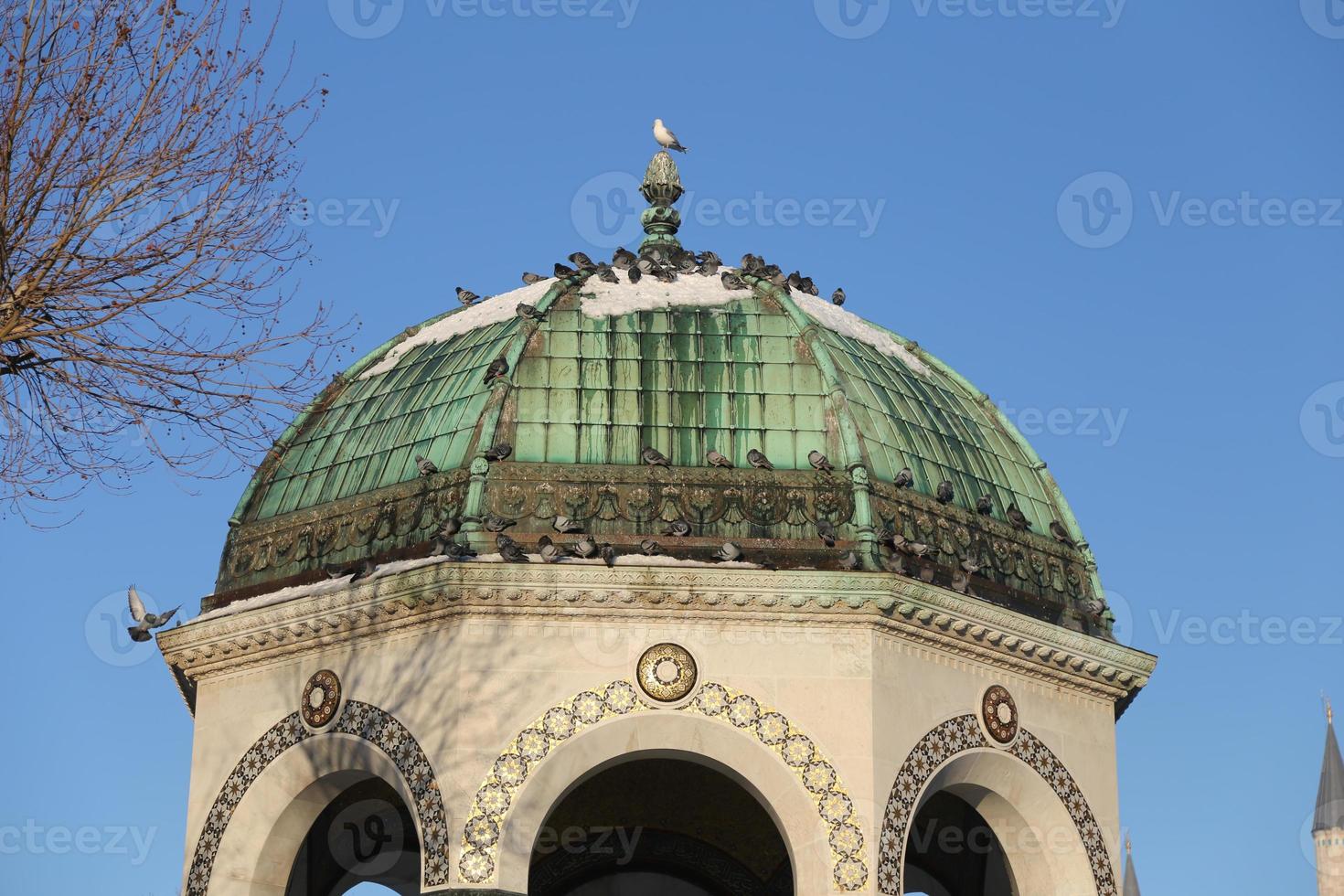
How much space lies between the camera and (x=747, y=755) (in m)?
24.6

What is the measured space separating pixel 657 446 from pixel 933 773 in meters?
4.59

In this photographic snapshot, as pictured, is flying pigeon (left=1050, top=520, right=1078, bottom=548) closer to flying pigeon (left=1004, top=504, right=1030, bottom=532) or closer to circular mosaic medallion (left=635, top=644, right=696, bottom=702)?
flying pigeon (left=1004, top=504, right=1030, bottom=532)

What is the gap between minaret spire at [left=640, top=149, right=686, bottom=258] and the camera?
29938 mm

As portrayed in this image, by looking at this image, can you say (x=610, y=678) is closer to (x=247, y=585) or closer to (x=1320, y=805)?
(x=247, y=585)

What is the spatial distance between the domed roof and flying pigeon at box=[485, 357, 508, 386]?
45 mm

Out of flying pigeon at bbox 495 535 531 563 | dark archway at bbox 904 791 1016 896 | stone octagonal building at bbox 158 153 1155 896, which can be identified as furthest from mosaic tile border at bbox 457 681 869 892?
dark archway at bbox 904 791 1016 896

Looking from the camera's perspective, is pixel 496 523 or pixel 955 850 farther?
pixel 955 850

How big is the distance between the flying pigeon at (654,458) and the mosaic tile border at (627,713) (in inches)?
96.9

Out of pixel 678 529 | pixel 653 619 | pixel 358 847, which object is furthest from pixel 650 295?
pixel 358 847

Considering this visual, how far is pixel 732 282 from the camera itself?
2822 cm

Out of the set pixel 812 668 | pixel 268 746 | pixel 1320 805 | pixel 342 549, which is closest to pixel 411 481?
pixel 342 549

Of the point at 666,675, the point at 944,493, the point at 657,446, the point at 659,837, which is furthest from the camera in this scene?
the point at 659,837

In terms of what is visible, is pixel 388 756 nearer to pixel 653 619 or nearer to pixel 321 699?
pixel 321 699

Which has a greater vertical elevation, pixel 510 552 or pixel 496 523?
pixel 496 523
